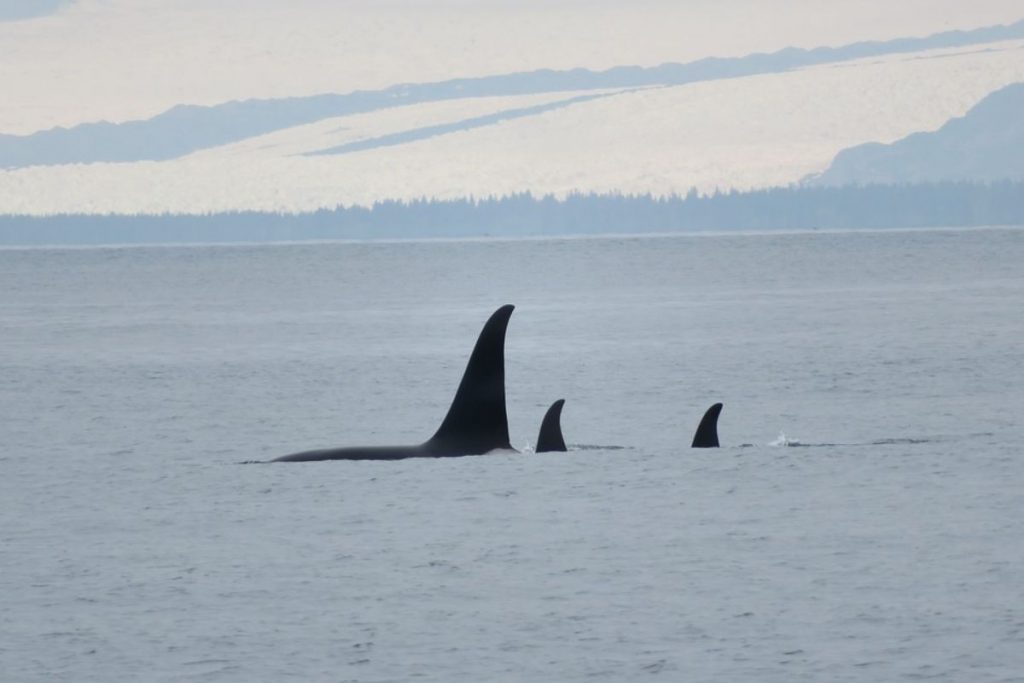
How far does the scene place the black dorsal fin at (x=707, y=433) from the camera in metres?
26.8

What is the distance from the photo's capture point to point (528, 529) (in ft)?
69.0

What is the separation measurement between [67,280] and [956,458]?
17797 centimetres

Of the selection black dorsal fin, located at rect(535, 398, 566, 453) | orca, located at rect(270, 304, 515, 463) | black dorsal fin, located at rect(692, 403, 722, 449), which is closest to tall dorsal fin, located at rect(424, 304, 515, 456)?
orca, located at rect(270, 304, 515, 463)

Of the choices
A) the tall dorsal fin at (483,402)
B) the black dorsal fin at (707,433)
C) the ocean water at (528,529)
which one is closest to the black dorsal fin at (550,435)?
the ocean water at (528,529)

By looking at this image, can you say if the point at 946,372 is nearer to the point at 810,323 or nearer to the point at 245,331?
the point at 810,323

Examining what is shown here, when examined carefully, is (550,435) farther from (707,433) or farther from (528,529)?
(528,529)

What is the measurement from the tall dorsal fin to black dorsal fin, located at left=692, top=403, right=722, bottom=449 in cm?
328

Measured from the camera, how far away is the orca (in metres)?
23.6

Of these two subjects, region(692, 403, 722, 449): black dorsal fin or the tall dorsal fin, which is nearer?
the tall dorsal fin

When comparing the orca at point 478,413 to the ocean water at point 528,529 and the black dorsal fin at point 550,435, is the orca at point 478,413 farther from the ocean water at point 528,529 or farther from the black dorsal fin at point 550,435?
the black dorsal fin at point 550,435

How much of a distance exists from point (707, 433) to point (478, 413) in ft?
16.4

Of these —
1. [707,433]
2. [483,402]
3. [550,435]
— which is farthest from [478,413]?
[707,433]

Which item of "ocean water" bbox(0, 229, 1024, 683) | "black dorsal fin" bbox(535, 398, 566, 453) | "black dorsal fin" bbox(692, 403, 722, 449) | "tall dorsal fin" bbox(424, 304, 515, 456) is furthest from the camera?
"black dorsal fin" bbox(692, 403, 722, 449)

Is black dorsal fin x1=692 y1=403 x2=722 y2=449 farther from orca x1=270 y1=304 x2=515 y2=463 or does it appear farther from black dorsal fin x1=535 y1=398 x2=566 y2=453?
orca x1=270 y1=304 x2=515 y2=463
